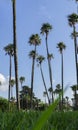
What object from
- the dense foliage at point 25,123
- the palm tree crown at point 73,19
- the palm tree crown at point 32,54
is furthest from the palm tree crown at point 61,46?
the dense foliage at point 25,123

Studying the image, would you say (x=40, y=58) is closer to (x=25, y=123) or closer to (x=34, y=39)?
(x=34, y=39)

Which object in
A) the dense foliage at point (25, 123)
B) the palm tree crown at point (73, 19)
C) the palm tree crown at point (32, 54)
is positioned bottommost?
the dense foliage at point (25, 123)

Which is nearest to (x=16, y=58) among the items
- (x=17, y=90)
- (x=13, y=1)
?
(x=17, y=90)

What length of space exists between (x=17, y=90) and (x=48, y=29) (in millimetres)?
45179

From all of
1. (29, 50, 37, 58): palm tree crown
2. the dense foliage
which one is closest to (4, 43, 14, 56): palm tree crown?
(29, 50, 37, 58): palm tree crown

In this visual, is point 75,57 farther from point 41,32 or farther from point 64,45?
point 64,45

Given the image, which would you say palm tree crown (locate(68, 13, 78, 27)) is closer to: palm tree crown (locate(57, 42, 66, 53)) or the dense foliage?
palm tree crown (locate(57, 42, 66, 53))

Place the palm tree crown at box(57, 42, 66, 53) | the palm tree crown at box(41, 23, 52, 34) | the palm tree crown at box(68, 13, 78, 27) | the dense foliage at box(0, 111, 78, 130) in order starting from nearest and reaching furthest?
the dense foliage at box(0, 111, 78, 130), the palm tree crown at box(68, 13, 78, 27), the palm tree crown at box(41, 23, 52, 34), the palm tree crown at box(57, 42, 66, 53)

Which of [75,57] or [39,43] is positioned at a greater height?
[39,43]

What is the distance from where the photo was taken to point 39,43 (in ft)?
262

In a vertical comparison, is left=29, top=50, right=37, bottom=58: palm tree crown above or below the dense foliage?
above

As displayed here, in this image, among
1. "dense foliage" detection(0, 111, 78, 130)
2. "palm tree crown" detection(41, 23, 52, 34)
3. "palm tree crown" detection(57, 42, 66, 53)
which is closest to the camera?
"dense foliage" detection(0, 111, 78, 130)

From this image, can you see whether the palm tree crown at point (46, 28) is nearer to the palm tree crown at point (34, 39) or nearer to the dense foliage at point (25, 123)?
the palm tree crown at point (34, 39)

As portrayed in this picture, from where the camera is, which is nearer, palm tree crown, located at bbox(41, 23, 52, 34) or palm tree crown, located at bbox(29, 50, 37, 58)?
palm tree crown, located at bbox(41, 23, 52, 34)
